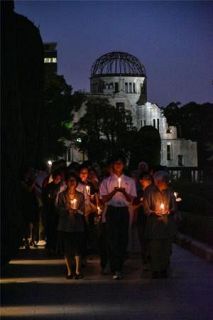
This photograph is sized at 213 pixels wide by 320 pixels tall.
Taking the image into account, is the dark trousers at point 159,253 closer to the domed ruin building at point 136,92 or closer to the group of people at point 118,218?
the group of people at point 118,218

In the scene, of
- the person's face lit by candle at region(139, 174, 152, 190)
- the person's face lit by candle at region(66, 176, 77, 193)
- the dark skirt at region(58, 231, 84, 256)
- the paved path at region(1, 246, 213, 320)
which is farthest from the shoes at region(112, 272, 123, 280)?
the person's face lit by candle at region(139, 174, 152, 190)

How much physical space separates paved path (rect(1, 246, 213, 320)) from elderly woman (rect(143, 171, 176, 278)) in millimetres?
299

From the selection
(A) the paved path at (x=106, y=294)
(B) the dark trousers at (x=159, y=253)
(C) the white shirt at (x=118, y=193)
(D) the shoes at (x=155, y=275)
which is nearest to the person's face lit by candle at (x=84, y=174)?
(A) the paved path at (x=106, y=294)

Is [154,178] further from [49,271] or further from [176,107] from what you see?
[176,107]

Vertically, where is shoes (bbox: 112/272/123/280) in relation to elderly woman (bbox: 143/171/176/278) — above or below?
below

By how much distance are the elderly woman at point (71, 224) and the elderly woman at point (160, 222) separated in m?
1.09

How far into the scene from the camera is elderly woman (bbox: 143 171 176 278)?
13.6 m

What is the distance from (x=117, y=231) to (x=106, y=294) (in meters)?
2.20

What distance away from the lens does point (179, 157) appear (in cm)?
11288

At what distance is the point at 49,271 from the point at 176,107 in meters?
109

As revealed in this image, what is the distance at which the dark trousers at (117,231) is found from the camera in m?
13.7

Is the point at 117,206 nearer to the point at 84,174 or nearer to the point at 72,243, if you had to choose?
the point at 72,243

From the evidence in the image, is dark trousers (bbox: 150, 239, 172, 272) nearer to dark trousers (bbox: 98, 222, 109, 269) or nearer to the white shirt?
the white shirt

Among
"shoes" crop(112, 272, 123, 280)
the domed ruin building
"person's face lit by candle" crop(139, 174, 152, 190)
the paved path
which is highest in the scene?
the domed ruin building
